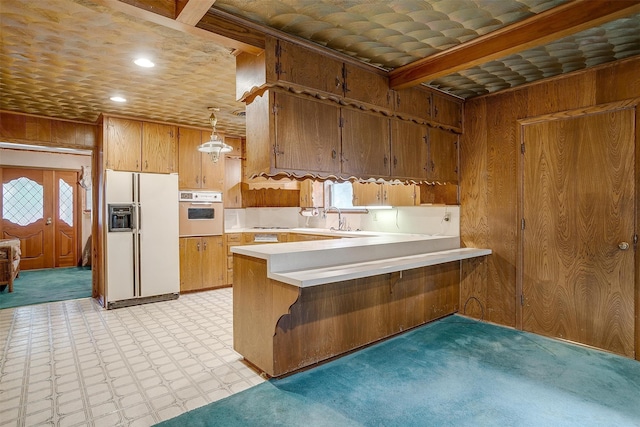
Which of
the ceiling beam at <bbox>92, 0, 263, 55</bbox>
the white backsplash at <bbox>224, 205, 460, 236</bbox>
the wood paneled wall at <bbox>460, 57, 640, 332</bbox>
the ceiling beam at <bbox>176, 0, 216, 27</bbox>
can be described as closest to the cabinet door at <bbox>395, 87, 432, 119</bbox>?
the wood paneled wall at <bbox>460, 57, 640, 332</bbox>

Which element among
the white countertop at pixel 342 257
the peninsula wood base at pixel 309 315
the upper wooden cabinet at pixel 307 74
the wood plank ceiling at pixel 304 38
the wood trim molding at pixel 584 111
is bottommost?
the peninsula wood base at pixel 309 315

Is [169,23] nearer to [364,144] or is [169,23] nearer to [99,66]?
[99,66]

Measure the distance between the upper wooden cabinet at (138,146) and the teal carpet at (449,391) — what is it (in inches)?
148

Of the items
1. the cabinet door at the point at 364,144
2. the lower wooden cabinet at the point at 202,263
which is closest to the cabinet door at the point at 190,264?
the lower wooden cabinet at the point at 202,263

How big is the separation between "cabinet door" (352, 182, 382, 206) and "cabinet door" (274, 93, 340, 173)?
1844 mm

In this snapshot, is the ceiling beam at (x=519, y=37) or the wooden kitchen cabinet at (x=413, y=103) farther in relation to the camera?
the wooden kitchen cabinet at (x=413, y=103)

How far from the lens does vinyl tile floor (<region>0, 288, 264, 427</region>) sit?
2.30 meters

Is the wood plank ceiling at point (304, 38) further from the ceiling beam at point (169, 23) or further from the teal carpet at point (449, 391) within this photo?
the teal carpet at point (449, 391)

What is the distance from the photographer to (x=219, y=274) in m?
5.79

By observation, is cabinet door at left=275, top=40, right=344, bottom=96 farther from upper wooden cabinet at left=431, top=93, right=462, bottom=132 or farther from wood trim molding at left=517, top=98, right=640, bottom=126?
wood trim molding at left=517, top=98, right=640, bottom=126

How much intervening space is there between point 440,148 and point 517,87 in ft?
3.19

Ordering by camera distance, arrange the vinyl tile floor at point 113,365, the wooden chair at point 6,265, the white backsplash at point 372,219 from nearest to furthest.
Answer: the vinyl tile floor at point 113,365, the white backsplash at point 372,219, the wooden chair at point 6,265

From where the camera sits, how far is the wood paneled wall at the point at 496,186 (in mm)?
3578

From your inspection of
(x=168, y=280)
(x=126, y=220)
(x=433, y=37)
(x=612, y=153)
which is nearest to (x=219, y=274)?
(x=168, y=280)
